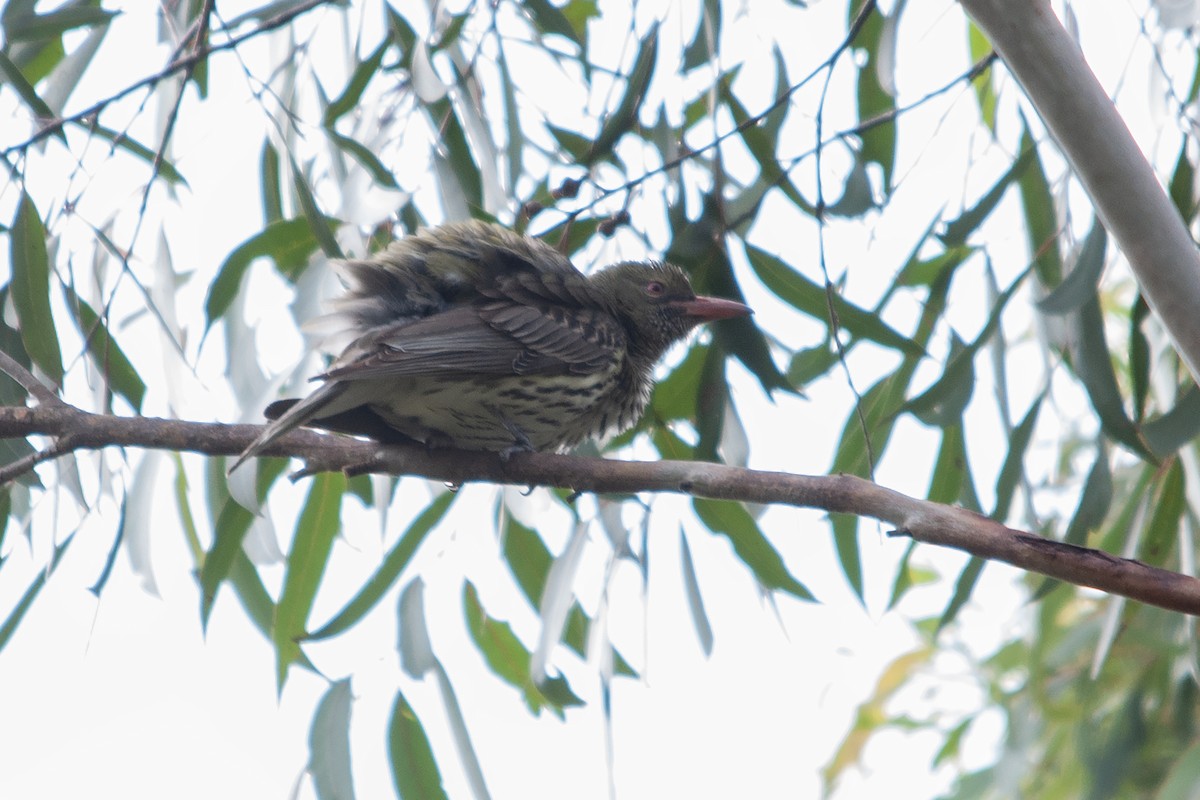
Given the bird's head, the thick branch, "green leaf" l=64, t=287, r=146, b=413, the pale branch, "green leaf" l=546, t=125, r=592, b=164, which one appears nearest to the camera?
the pale branch

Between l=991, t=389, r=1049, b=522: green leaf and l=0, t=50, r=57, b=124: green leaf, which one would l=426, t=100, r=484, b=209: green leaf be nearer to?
l=0, t=50, r=57, b=124: green leaf

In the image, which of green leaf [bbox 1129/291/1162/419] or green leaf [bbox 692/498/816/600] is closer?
green leaf [bbox 1129/291/1162/419]

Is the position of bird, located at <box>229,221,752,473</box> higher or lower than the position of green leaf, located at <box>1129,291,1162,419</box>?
higher

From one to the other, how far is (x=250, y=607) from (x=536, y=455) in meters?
1.72

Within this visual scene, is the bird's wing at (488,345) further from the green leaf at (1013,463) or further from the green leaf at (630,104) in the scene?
the green leaf at (1013,463)

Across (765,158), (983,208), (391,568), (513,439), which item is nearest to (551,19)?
(765,158)

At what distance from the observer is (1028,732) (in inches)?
228

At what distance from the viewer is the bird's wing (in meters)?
3.25

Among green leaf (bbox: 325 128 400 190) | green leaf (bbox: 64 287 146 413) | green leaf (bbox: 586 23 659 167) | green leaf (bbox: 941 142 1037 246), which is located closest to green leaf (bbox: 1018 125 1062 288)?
green leaf (bbox: 941 142 1037 246)

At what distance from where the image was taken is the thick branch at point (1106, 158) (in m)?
2.49

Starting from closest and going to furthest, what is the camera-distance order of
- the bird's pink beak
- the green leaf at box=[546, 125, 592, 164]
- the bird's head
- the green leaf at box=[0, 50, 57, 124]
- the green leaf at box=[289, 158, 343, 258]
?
the green leaf at box=[0, 50, 57, 124], the green leaf at box=[289, 158, 343, 258], the bird's pink beak, the green leaf at box=[546, 125, 592, 164], the bird's head

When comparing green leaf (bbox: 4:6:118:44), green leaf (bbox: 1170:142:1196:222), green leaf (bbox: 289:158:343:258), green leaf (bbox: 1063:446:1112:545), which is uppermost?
green leaf (bbox: 4:6:118:44)

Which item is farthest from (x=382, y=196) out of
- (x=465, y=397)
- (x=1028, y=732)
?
(x=1028, y=732)

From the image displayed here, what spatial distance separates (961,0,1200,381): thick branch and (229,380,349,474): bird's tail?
179 cm
